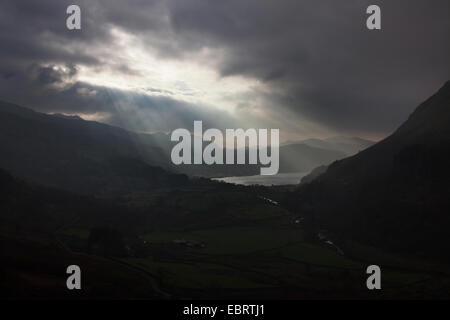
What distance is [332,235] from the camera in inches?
7584

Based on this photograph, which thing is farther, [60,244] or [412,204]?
[412,204]

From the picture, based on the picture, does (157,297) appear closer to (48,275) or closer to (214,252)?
(48,275)

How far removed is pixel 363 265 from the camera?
460ft
